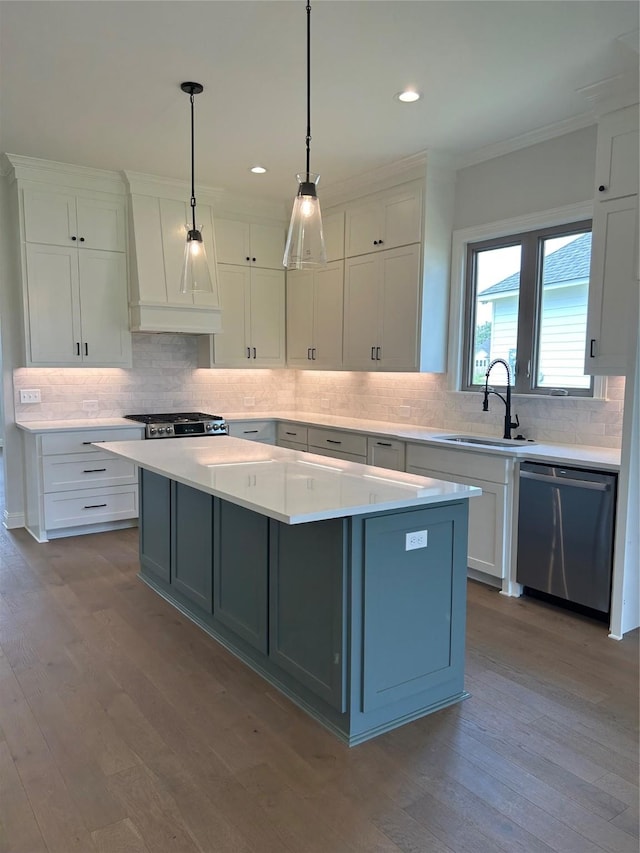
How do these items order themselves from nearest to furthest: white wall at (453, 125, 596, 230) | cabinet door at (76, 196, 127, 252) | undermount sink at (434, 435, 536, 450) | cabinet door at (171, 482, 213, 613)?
1. cabinet door at (171, 482, 213, 613)
2. white wall at (453, 125, 596, 230)
3. undermount sink at (434, 435, 536, 450)
4. cabinet door at (76, 196, 127, 252)

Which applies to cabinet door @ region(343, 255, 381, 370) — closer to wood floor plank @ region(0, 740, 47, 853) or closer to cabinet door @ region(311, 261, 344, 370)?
cabinet door @ region(311, 261, 344, 370)

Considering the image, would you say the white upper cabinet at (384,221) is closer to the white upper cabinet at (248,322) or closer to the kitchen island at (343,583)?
the white upper cabinet at (248,322)

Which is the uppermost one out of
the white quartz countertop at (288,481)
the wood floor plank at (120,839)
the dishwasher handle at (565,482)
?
the white quartz countertop at (288,481)

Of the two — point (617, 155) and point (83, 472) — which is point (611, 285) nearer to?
point (617, 155)

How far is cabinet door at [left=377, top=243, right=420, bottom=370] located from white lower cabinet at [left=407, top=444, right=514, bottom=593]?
1009 millimetres

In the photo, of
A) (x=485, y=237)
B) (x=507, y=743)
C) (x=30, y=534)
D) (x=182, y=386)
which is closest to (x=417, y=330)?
(x=485, y=237)

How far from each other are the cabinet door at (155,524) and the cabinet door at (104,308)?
167cm

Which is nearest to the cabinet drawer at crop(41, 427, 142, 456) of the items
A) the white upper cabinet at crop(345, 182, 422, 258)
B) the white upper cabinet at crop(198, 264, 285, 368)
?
the white upper cabinet at crop(198, 264, 285, 368)

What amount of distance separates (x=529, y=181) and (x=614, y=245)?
1121mm

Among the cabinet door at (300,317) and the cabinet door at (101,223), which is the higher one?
the cabinet door at (101,223)

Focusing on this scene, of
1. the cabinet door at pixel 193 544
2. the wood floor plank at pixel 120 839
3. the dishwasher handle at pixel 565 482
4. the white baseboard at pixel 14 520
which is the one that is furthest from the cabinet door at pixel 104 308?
the wood floor plank at pixel 120 839

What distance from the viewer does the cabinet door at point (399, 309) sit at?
182 inches

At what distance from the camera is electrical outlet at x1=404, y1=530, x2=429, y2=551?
2.34 metres

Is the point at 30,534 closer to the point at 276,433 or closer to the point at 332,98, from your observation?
the point at 276,433
